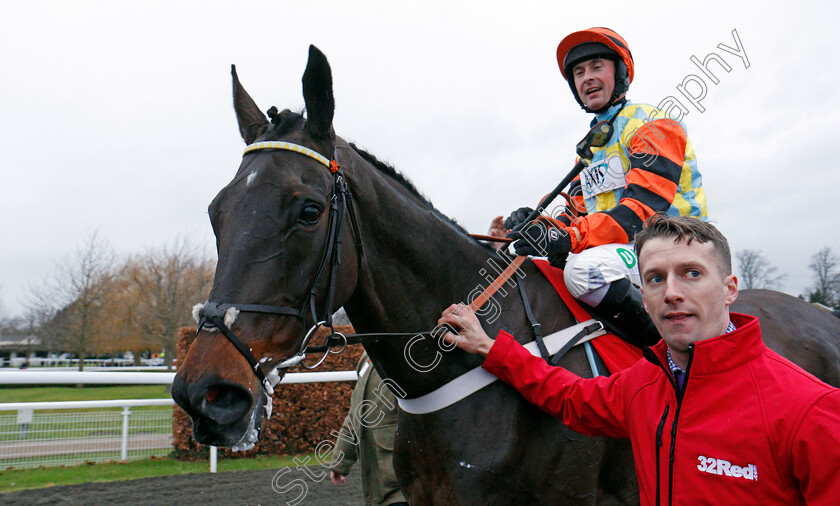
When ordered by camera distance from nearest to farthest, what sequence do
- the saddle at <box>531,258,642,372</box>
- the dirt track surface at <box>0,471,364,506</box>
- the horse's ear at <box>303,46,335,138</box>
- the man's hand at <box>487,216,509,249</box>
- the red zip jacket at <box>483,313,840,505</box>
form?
the red zip jacket at <box>483,313,840,505</box>
the horse's ear at <box>303,46,335,138</box>
the saddle at <box>531,258,642,372</box>
the man's hand at <box>487,216,509,249</box>
the dirt track surface at <box>0,471,364,506</box>

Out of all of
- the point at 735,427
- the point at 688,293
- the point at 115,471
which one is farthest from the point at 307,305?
the point at 115,471

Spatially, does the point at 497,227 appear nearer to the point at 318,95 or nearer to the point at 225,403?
the point at 318,95

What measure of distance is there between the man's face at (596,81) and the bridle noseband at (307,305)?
1511 millimetres

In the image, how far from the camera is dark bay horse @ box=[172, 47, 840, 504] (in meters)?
1.70

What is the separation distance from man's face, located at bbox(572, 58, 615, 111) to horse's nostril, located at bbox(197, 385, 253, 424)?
223cm

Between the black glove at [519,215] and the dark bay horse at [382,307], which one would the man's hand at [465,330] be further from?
the black glove at [519,215]

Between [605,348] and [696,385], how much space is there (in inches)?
31.7

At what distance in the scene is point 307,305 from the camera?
73.9 inches

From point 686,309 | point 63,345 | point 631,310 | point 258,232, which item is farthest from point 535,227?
point 63,345

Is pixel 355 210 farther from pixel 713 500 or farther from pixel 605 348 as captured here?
pixel 713 500

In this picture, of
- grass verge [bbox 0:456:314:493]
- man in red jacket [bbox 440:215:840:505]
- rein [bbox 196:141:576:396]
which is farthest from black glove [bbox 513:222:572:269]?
grass verge [bbox 0:456:314:493]

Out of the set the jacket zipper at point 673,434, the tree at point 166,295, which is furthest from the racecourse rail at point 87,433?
the tree at point 166,295

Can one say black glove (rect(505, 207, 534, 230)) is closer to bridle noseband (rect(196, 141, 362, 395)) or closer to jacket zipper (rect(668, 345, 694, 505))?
bridle noseband (rect(196, 141, 362, 395))

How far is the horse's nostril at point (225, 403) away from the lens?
5.11 feet
